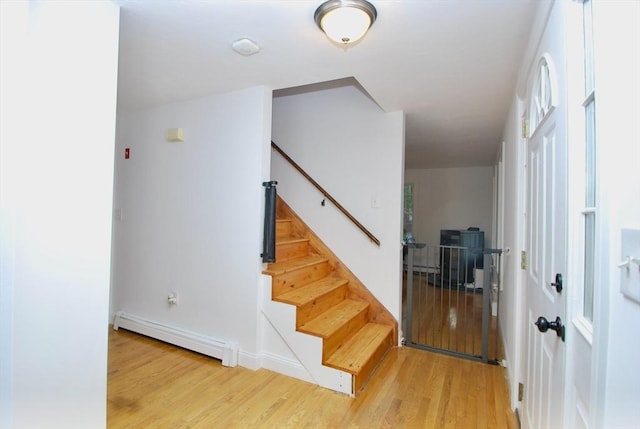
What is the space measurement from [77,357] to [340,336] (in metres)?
1.71

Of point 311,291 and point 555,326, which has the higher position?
point 555,326

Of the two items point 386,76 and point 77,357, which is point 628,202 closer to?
point 386,76

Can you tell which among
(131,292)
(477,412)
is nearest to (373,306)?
(477,412)

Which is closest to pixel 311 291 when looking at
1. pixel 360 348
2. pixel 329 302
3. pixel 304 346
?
pixel 329 302

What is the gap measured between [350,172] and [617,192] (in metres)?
2.46

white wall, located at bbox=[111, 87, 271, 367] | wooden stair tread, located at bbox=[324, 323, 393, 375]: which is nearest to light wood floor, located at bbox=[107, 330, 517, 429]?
wooden stair tread, located at bbox=[324, 323, 393, 375]

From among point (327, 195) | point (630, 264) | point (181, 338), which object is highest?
point (327, 195)

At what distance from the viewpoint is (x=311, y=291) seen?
267cm

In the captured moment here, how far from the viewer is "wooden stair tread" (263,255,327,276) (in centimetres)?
252

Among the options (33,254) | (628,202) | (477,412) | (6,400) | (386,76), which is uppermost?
(386,76)

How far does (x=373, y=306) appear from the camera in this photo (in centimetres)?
293

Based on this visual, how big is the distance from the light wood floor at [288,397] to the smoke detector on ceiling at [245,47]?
2.23 m

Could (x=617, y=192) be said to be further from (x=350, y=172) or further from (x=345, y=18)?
(x=350, y=172)

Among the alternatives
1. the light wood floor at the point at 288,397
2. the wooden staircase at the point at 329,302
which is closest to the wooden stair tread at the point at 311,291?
the wooden staircase at the point at 329,302
